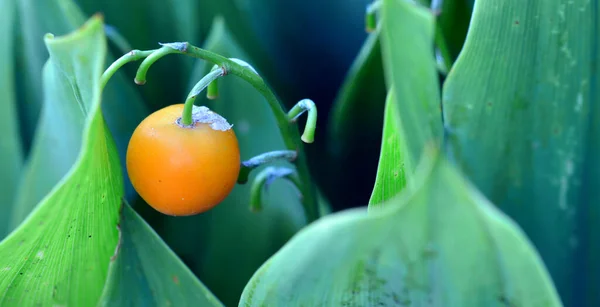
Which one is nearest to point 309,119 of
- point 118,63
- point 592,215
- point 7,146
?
point 118,63

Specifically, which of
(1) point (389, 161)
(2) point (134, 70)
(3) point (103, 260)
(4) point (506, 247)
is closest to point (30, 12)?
(2) point (134, 70)

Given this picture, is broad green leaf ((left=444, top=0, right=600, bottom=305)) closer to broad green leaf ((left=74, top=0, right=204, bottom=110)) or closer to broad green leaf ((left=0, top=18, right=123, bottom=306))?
broad green leaf ((left=0, top=18, right=123, bottom=306))

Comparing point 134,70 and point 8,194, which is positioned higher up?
point 134,70

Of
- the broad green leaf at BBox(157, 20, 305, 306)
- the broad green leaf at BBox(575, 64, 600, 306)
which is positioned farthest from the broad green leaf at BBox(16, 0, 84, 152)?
the broad green leaf at BBox(575, 64, 600, 306)

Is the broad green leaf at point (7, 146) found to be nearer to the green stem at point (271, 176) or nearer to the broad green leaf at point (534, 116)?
the green stem at point (271, 176)

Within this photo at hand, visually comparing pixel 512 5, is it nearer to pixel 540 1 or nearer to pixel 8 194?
pixel 540 1

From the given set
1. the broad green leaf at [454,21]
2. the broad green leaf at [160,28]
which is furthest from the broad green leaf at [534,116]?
the broad green leaf at [160,28]
